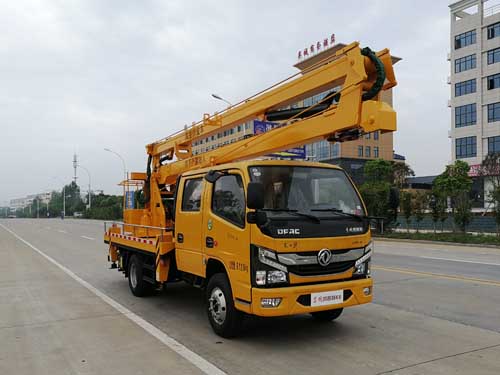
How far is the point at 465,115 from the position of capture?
57.7 m

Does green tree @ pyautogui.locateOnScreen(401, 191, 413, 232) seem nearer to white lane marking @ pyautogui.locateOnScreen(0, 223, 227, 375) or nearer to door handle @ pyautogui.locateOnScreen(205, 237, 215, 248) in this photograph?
white lane marking @ pyautogui.locateOnScreen(0, 223, 227, 375)

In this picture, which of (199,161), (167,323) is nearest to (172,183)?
(199,161)

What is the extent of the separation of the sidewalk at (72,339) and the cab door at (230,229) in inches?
44.9

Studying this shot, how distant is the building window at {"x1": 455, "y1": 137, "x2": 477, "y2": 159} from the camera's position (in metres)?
56.7

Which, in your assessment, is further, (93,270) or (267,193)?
(93,270)

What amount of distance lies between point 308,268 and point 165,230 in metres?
3.13

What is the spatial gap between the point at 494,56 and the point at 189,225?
57.4 m

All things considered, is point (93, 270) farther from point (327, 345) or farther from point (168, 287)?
point (327, 345)

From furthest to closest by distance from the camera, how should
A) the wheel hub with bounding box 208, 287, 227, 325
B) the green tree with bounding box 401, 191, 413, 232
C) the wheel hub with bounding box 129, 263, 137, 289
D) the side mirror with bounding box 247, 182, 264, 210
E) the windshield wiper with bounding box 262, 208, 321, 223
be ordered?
the green tree with bounding box 401, 191, 413, 232
the wheel hub with bounding box 129, 263, 137, 289
the wheel hub with bounding box 208, 287, 227, 325
the windshield wiper with bounding box 262, 208, 321, 223
the side mirror with bounding box 247, 182, 264, 210

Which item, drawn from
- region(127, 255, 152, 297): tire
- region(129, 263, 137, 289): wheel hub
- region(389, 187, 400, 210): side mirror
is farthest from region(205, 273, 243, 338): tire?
region(129, 263, 137, 289): wheel hub

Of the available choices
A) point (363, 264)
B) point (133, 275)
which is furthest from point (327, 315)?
point (133, 275)

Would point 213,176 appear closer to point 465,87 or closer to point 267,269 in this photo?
point 267,269

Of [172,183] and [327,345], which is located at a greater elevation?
[172,183]

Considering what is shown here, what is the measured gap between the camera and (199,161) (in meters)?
8.61
